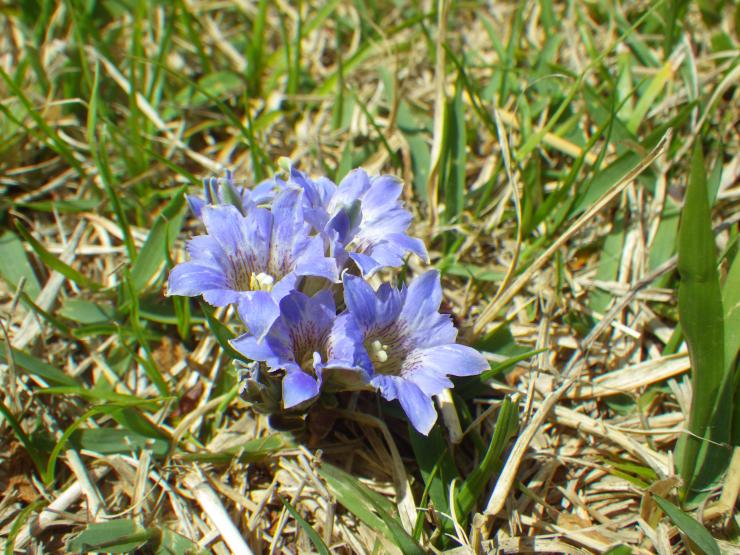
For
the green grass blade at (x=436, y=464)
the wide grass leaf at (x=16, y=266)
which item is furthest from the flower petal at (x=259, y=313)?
the wide grass leaf at (x=16, y=266)

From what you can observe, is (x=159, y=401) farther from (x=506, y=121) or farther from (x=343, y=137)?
(x=506, y=121)

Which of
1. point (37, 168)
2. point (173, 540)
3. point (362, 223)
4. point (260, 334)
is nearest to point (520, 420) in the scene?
point (362, 223)

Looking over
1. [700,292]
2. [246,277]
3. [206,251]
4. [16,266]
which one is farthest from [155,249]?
[700,292]

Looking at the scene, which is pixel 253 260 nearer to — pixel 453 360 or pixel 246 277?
pixel 246 277

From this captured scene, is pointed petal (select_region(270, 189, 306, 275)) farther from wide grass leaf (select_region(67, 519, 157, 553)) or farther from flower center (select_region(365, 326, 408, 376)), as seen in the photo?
wide grass leaf (select_region(67, 519, 157, 553))

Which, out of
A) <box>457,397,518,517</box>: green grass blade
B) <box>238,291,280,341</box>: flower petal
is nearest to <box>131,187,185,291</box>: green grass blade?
<box>238,291,280,341</box>: flower petal
